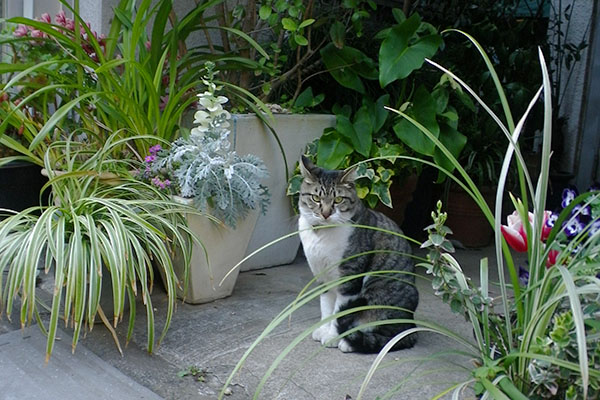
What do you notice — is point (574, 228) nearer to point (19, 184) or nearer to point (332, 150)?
point (332, 150)

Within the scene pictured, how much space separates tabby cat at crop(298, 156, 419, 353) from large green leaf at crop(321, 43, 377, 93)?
1036 mm

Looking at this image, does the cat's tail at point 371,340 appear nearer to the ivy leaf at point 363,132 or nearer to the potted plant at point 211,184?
the potted plant at point 211,184

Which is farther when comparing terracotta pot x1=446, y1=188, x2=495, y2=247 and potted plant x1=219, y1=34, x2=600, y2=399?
terracotta pot x1=446, y1=188, x2=495, y2=247

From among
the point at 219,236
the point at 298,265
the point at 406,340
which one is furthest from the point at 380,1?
the point at 406,340

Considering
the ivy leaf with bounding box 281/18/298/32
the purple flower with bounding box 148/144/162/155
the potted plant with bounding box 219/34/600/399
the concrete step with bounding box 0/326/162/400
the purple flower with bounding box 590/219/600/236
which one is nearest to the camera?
the potted plant with bounding box 219/34/600/399

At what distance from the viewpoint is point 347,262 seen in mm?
2418

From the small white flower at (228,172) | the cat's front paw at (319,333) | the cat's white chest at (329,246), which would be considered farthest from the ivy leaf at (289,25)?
the cat's front paw at (319,333)

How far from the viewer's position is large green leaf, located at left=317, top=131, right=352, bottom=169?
317 centimetres

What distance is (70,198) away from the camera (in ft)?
7.81

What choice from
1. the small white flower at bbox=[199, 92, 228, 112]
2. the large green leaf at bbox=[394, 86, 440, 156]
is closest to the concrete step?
the small white flower at bbox=[199, 92, 228, 112]

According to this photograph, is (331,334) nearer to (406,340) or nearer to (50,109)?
(406,340)

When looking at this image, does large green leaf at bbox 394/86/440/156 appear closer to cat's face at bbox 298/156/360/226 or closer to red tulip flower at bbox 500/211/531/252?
cat's face at bbox 298/156/360/226

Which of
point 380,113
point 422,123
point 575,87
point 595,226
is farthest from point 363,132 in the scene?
point 575,87

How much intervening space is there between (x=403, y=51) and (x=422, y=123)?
37 cm
